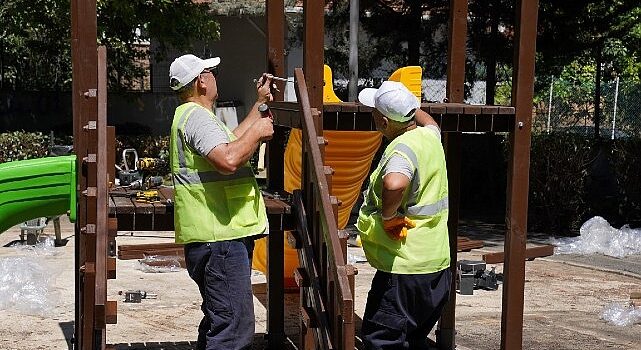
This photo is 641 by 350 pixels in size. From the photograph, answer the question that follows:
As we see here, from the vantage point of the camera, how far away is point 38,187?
17.7 ft

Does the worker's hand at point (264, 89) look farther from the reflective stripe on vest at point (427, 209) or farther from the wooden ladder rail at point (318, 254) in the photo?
the reflective stripe on vest at point (427, 209)

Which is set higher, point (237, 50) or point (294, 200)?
point (237, 50)

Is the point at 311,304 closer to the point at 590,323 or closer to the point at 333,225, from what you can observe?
the point at 333,225

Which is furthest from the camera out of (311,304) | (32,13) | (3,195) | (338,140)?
(32,13)

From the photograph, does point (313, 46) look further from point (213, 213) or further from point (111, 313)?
point (111, 313)

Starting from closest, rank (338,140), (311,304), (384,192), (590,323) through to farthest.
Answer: (384,192), (311,304), (590,323), (338,140)

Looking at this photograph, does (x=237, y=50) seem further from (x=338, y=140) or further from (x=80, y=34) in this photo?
(x=80, y=34)

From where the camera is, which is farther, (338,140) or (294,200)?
(338,140)

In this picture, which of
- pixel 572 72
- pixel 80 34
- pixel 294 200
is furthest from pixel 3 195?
pixel 572 72

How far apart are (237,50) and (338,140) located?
12.2 metres

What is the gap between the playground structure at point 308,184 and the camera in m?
4.49

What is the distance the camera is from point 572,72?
19359 millimetres

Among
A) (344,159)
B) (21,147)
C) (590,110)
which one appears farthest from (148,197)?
(21,147)

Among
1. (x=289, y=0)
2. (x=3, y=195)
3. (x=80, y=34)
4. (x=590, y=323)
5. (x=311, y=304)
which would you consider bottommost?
(x=590, y=323)
